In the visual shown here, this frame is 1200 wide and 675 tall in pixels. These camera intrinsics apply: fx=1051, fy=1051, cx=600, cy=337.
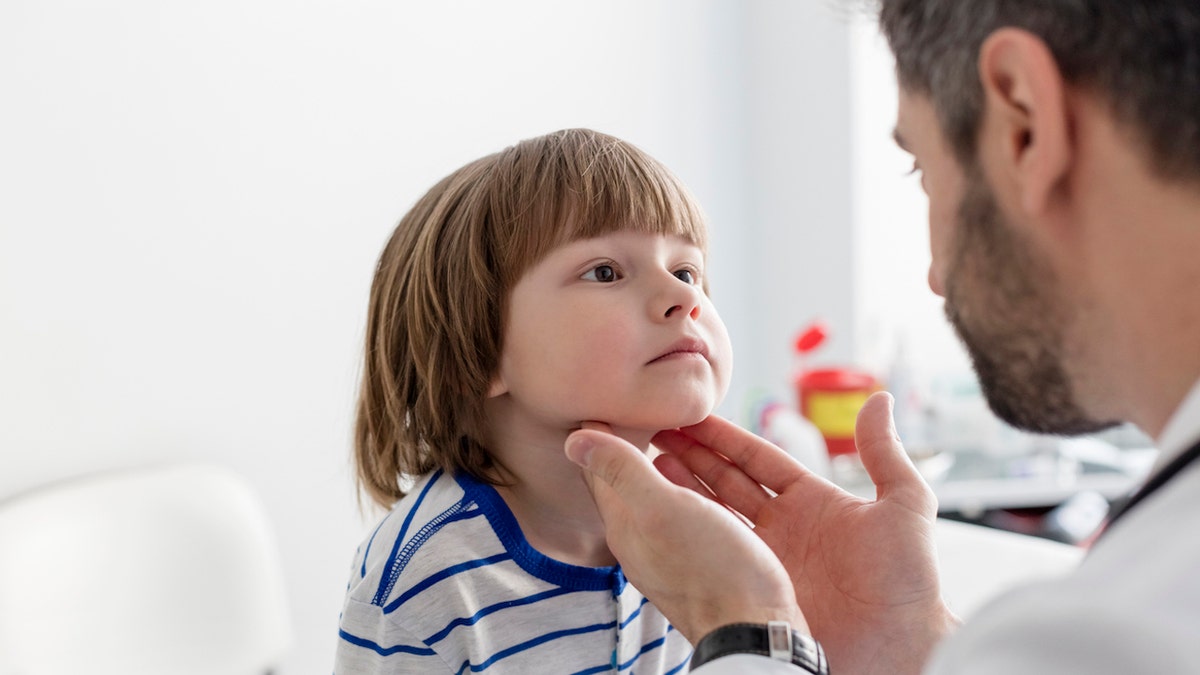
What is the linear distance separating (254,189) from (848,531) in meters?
1.11

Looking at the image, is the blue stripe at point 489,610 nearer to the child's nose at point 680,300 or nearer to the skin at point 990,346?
the skin at point 990,346

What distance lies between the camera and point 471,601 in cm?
98

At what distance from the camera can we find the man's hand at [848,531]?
0.99 metres

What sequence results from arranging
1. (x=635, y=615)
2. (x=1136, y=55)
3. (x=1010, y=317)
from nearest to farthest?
(x=1136, y=55), (x=1010, y=317), (x=635, y=615)

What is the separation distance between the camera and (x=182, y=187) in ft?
5.21

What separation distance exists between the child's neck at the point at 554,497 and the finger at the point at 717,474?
6 cm

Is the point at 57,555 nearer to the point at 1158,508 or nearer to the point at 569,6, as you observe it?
the point at 1158,508

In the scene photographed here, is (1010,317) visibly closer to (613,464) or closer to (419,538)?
(613,464)

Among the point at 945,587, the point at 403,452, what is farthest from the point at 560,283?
the point at 945,587

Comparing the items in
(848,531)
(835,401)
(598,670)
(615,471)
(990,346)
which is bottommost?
(835,401)

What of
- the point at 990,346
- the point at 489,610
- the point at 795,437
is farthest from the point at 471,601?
the point at 795,437

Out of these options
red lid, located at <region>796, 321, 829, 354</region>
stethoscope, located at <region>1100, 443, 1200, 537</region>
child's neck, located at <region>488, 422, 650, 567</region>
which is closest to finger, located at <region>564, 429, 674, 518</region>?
child's neck, located at <region>488, 422, 650, 567</region>

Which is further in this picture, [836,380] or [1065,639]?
[836,380]

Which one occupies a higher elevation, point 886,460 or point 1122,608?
point 1122,608
